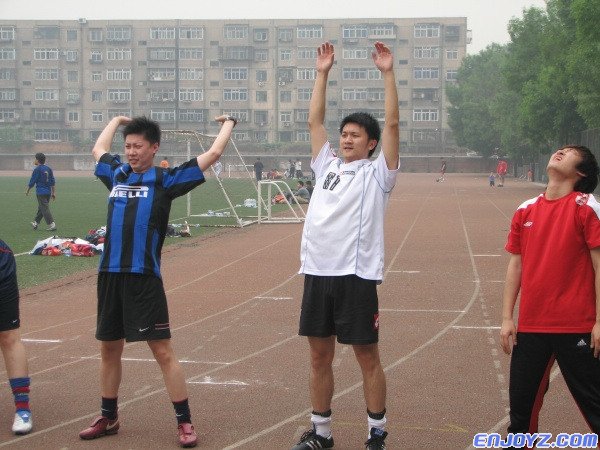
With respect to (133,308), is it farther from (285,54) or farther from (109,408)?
(285,54)

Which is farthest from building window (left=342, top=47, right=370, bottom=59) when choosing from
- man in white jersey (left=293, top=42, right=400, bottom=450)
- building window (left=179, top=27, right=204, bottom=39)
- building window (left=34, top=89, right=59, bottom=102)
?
man in white jersey (left=293, top=42, right=400, bottom=450)

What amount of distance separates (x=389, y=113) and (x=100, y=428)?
2487 mm

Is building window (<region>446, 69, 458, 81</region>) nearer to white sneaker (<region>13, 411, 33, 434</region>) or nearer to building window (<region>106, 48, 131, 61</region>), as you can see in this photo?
building window (<region>106, 48, 131, 61</region>)

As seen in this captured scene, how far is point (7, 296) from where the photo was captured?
5.77 metres

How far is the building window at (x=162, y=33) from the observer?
Answer: 105688mm

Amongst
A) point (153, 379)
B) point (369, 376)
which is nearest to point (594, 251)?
point (369, 376)

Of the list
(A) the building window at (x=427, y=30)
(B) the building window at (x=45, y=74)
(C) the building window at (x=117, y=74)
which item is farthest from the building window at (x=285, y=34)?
(B) the building window at (x=45, y=74)

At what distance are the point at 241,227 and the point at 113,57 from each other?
8706 cm

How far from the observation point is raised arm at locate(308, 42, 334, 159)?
5.58m

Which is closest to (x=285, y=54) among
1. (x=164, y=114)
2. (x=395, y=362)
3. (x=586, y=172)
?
(x=164, y=114)

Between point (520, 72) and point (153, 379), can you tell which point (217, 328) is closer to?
point (153, 379)

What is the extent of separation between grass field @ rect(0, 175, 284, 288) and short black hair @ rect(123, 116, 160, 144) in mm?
7536

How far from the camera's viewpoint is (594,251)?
437 centimetres

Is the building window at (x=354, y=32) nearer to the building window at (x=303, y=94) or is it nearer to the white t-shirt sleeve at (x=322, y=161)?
the building window at (x=303, y=94)
